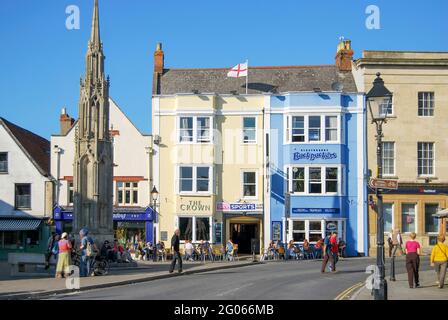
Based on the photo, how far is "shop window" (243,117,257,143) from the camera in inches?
1827

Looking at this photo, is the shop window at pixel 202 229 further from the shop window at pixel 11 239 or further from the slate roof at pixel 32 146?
the shop window at pixel 11 239

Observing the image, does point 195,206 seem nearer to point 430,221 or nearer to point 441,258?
point 430,221

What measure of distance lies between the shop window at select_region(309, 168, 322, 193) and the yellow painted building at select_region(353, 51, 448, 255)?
3.38m

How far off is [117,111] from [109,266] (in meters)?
19.8

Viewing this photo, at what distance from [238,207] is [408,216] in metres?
10.6

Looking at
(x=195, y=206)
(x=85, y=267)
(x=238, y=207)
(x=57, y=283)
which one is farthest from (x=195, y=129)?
(x=57, y=283)

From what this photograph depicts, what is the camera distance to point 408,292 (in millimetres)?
20656

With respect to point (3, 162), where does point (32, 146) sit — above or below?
above

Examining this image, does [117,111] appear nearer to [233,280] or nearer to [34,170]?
[34,170]

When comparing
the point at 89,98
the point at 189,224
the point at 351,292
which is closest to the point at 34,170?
the point at 189,224

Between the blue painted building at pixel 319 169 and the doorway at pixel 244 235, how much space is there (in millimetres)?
1716

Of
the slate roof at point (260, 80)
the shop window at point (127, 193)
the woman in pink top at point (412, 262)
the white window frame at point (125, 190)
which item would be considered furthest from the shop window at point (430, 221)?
the woman in pink top at point (412, 262)

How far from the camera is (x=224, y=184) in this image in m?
46.1

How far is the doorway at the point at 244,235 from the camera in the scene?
4656cm
